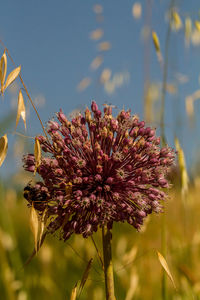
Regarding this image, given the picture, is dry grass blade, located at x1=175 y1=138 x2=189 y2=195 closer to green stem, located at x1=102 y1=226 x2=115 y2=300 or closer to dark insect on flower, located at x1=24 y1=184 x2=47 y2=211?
green stem, located at x1=102 y1=226 x2=115 y2=300

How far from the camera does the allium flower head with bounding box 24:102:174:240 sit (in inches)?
52.1

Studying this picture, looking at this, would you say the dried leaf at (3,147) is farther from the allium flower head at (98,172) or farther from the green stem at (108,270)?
the green stem at (108,270)

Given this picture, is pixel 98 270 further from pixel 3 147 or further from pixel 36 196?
pixel 3 147

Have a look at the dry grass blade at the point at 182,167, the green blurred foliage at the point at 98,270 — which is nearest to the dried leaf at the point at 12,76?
the green blurred foliage at the point at 98,270

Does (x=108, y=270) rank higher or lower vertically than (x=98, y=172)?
lower

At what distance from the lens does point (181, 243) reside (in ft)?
6.98

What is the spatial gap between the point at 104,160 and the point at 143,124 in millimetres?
269

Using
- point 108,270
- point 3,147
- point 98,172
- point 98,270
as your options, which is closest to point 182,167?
point 98,172

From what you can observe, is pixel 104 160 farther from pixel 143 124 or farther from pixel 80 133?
pixel 143 124

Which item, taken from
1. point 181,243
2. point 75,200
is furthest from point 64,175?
point 181,243

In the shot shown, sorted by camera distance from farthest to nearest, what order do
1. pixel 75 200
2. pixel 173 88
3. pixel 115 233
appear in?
pixel 115 233, pixel 173 88, pixel 75 200

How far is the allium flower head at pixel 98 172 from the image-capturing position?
4.34 ft

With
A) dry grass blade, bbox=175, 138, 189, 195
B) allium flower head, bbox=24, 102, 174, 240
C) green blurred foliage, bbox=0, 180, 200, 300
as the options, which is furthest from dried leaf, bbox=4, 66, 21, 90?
dry grass blade, bbox=175, 138, 189, 195

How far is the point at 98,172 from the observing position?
4.54 ft
